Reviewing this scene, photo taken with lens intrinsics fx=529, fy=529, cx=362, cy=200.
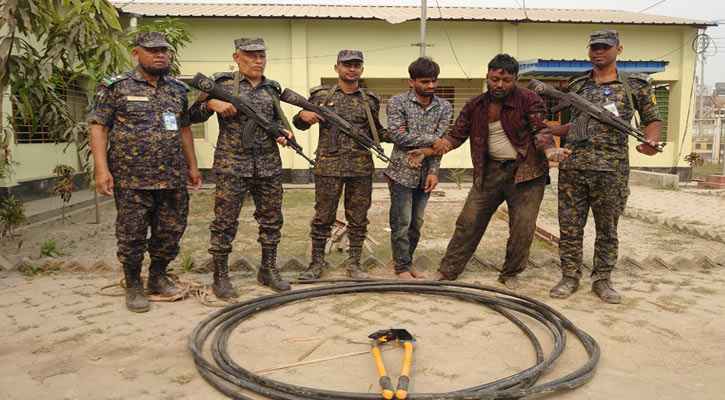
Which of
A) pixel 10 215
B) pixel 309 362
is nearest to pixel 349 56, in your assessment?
pixel 309 362

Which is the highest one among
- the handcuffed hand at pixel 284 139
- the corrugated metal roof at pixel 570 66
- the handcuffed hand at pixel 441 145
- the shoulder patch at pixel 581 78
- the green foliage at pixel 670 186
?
the corrugated metal roof at pixel 570 66

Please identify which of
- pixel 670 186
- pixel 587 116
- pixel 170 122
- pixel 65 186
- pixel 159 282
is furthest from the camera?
pixel 670 186

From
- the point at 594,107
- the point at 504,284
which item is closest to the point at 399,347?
the point at 504,284

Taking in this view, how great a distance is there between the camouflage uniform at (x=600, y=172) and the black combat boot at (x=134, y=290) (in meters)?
3.34

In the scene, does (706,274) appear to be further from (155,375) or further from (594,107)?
(155,375)

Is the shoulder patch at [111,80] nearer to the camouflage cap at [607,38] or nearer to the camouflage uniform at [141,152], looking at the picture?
the camouflage uniform at [141,152]

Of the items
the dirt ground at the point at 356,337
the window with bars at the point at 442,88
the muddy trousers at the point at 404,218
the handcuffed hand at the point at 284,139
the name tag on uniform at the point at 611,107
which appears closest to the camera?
the dirt ground at the point at 356,337

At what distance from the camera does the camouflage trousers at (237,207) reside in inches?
162

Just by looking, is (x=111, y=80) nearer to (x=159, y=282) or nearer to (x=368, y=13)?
(x=159, y=282)

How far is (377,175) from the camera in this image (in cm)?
1491

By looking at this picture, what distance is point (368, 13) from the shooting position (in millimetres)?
14523

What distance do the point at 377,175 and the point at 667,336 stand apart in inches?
460

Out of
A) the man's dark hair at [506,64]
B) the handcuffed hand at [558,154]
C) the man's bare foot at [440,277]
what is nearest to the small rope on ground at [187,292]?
the man's bare foot at [440,277]

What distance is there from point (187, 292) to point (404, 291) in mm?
1731
